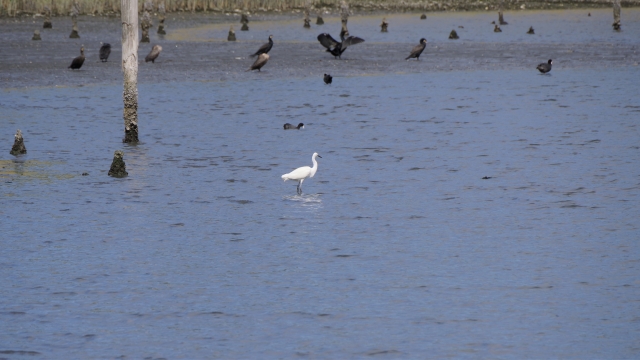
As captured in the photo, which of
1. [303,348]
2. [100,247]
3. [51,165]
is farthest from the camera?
[51,165]

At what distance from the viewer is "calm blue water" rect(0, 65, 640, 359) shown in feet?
33.2

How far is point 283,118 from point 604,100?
900 cm

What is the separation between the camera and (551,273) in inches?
480

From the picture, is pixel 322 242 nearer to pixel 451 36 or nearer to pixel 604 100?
pixel 604 100

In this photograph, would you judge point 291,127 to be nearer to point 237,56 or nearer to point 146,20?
point 237,56

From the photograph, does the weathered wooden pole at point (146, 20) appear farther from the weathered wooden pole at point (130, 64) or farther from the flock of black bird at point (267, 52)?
the weathered wooden pole at point (130, 64)

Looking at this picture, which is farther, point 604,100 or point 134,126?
point 604,100

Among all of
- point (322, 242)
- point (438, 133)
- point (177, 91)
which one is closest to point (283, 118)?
point (438, 133)

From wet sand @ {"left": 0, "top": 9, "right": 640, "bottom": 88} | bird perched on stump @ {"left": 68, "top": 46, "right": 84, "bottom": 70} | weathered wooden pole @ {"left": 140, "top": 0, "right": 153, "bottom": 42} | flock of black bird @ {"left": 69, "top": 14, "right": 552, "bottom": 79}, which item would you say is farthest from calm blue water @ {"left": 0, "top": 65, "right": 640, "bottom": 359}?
weathered wooden pole @ {"left": 140, "top": 0, "right": 153, "bottom": 42}

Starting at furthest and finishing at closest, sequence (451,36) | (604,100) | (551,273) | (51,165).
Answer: (451,36)
(604,100)
(51,165)
(551,273)

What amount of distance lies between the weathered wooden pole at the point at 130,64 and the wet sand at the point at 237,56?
956cm

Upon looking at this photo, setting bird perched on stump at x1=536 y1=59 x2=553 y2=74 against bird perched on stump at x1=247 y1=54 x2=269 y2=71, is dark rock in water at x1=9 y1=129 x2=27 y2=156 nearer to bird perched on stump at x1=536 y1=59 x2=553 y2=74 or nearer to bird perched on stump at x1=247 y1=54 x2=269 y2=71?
bird perched on stump at x1=247 y1=54 x2=269 y2=71

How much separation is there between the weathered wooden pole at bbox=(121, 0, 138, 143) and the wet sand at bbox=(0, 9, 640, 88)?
376 inches

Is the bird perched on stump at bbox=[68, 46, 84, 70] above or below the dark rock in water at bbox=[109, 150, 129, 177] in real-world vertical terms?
above
